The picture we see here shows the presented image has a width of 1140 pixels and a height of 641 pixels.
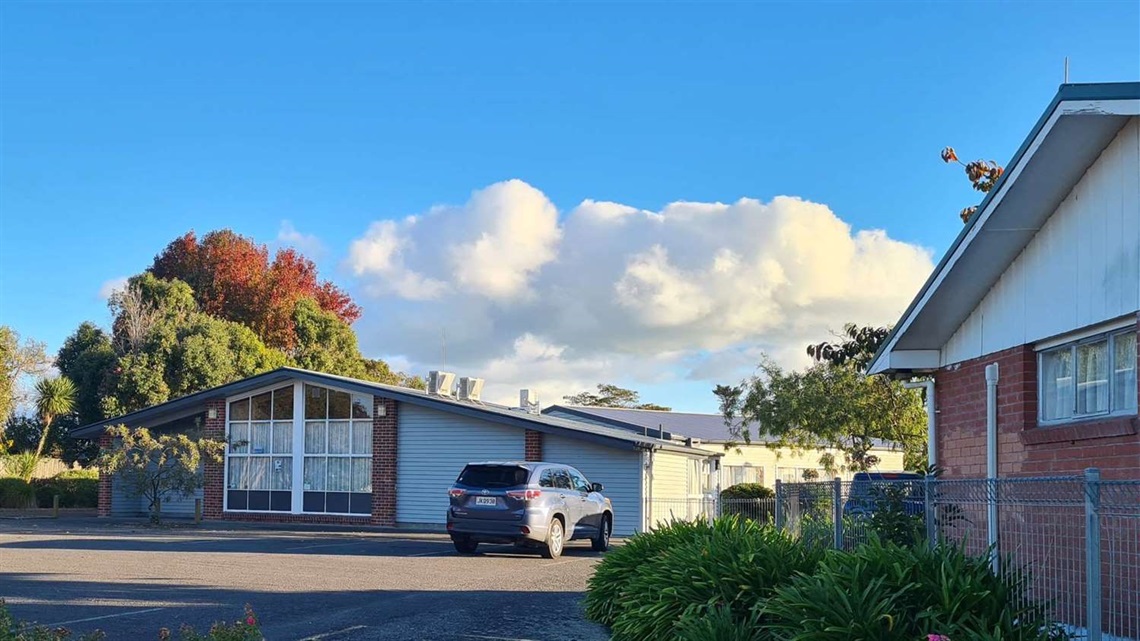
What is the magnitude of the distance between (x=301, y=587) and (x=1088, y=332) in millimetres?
10231

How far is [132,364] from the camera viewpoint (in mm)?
43000

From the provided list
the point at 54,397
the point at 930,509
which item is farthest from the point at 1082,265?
the point at 54,397

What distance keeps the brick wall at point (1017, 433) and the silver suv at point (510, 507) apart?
9764 millimetres

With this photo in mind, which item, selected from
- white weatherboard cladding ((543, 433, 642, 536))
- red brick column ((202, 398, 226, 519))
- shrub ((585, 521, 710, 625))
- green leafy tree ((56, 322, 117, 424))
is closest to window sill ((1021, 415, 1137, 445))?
shrub ((585, 521, 710, 625))

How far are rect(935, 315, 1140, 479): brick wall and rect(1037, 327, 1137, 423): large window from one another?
6.0 inches

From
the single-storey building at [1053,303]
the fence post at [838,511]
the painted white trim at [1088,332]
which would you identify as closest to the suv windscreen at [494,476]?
the single-storey building at [1053,303]

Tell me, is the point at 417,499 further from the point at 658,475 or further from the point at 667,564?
the point at 667,564

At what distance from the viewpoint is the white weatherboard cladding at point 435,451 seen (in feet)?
102

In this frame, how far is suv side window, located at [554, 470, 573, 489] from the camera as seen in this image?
873 inches

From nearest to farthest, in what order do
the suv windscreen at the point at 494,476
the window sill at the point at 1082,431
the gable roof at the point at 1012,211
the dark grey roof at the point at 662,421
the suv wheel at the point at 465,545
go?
1. the gable roof at the point at 1012,211
2. the window sill at the point at 1082,431
3. the suv windscreen at the point at 494,476
4. the suv wheel at the point at 465,545
5. the dark grey roof at the point at 662,421

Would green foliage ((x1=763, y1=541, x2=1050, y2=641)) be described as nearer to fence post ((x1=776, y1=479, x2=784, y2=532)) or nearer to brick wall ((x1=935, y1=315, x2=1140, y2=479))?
brick wall ((x1=935, y1=315, x2=1140, y2=479))

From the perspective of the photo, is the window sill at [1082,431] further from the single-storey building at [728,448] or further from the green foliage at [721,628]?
the single-storey building at [728,448]

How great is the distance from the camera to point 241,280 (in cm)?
5812

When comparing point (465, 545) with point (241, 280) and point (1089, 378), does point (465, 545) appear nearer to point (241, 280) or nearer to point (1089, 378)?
point (1089, 378)
